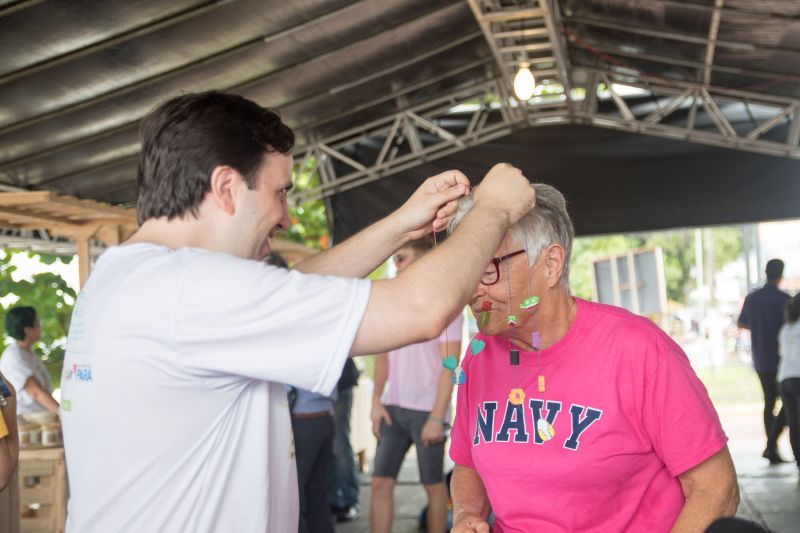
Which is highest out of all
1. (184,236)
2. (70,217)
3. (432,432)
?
(70,217)

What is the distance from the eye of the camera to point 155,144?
1442 mm

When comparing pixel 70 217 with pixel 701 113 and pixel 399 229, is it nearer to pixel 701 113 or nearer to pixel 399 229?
pixel 399 229

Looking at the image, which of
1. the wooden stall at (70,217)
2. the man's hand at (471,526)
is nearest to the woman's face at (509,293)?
the man's hand at (471,526)

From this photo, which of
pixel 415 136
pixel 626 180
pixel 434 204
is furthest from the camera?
pixel 626 180

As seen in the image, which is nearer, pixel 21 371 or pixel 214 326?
pixel 214 326

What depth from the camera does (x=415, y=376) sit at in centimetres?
497

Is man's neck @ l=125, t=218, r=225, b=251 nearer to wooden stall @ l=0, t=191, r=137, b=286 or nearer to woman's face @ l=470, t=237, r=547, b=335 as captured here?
woman's face @ l=470, t=237, r=547, b=335

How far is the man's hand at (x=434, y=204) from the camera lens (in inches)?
66.7

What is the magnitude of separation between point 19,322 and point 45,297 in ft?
5.33

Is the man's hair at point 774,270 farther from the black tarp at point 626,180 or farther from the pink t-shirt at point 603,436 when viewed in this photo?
the pink t-shirt at point 603,436

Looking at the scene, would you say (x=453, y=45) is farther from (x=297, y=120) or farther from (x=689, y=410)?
(x=689, y=410)

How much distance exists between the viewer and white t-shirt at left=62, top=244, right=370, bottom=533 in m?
1.25

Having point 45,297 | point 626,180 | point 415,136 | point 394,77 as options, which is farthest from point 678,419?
point 626,180

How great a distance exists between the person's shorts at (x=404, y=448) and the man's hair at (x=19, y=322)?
2.82m
